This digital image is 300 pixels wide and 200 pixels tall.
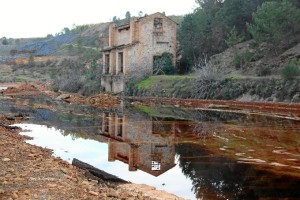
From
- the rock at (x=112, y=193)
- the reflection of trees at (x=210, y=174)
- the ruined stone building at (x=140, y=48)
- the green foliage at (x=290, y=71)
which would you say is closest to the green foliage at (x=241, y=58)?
the green foliage at (x=290, y=71)

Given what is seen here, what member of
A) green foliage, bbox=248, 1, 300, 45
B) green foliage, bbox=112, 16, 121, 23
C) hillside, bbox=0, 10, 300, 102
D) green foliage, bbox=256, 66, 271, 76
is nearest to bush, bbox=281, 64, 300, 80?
hillside, bbox=0, 10, 300, 102

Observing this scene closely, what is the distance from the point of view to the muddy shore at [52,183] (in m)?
7.35

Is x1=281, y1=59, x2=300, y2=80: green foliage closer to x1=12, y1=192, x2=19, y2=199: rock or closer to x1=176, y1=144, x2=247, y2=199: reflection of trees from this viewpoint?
x1=176, y1=144, x2=247, y2=199: reflection of trees

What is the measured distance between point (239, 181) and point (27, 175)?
462cm

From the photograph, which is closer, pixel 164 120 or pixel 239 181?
pixel 239 181

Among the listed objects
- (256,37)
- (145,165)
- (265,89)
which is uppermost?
(256,37)

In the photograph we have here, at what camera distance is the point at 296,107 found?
Answer: 2444 centimetres

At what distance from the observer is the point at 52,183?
317 inches

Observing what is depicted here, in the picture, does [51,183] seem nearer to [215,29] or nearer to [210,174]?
[210,174]

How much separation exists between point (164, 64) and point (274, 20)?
15498mm

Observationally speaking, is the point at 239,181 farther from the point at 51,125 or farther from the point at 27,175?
the point at 51,125

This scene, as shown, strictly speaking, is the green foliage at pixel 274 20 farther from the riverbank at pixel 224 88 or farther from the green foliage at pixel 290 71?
the green foliage at pixel 290 71

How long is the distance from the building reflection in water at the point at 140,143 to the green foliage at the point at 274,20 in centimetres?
1415

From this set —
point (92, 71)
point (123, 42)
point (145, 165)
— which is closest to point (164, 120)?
point (145, 165)
